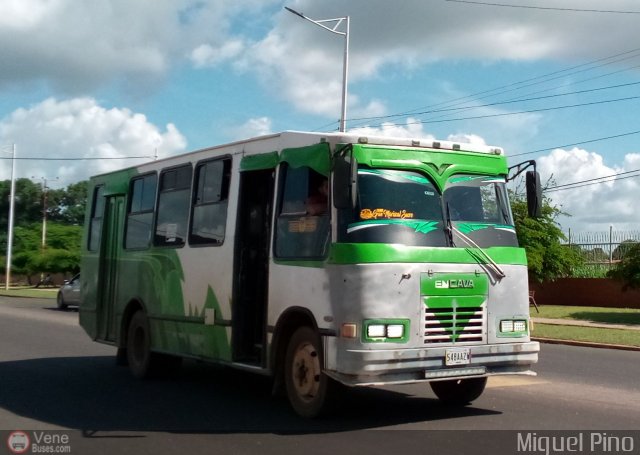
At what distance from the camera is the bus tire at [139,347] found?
1202 cm

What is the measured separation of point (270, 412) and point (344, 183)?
2937 millimetres

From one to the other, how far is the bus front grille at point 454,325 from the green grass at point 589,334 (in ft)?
35.3

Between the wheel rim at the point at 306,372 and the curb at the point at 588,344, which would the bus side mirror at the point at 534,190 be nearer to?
the wheel rim at the point at 306,372

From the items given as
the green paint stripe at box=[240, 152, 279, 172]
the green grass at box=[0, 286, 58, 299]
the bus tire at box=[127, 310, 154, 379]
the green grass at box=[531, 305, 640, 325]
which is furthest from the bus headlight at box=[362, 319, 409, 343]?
the green grass at box=[0, 286, 58, 299]

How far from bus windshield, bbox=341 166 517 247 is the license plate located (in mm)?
1098

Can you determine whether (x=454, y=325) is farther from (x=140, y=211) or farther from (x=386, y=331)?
(x=140, y=211)

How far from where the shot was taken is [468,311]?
335 inches

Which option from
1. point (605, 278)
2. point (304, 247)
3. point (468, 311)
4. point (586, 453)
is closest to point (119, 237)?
point (304, 247)

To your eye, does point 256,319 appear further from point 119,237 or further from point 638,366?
point 638,366

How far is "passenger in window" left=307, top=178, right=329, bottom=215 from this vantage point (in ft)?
28.0

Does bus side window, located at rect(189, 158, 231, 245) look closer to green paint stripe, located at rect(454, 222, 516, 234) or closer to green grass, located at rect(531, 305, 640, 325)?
green paint stripe, located at rect(454, 222, 516, 234)

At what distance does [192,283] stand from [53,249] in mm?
56740

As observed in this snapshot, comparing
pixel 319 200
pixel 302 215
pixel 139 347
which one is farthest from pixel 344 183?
pixel 139 347

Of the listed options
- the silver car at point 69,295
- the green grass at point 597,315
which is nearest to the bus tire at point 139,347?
the green grass at point 597,315
